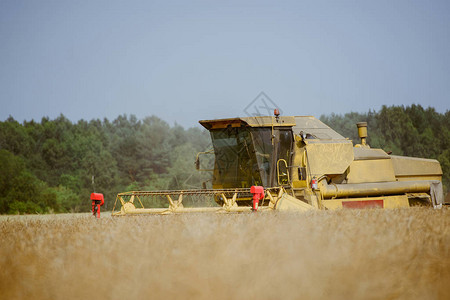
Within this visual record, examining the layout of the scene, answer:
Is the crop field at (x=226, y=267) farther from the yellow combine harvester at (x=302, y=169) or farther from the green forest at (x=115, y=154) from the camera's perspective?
the green forest at (x=115, y=154)

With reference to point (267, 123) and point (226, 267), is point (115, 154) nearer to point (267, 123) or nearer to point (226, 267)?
point (267, 123)

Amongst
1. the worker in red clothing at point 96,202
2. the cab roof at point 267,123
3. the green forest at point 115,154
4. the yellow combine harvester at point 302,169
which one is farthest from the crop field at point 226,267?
the green forest at point 115,154

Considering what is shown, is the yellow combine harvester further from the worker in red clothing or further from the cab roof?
the worker in red clothing

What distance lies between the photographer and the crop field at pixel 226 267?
130cm

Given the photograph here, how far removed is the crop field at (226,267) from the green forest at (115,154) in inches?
1149

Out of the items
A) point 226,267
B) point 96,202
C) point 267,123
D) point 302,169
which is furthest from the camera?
point 302,169

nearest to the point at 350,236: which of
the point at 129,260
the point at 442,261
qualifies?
the point at 442,261

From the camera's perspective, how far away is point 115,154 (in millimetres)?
49656

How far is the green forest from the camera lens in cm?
3290

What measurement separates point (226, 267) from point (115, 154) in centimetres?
5001

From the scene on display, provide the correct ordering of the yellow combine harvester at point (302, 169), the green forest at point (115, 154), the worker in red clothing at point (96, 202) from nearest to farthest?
the worker in red clothing at point (96, 202)
the yellow combine harvester at point (302, 169)
the green forest at point (115, 154)

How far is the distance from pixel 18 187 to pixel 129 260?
31091 millimetres

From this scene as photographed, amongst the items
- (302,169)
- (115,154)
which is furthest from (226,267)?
(115,154)

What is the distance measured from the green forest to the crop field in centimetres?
2919
